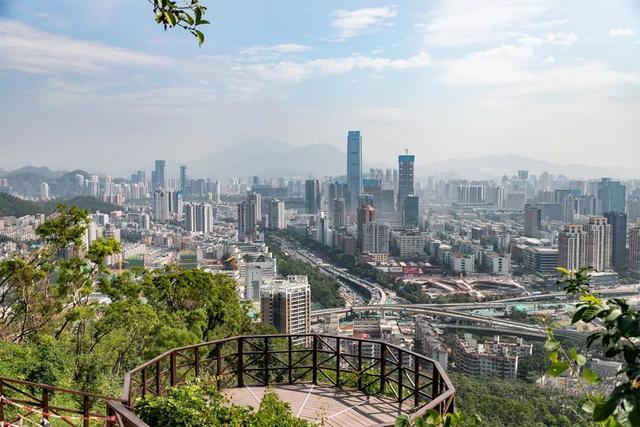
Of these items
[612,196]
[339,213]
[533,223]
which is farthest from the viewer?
[339,213]

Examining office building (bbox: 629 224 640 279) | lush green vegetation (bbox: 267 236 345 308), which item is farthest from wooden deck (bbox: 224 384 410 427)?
office building (bbox: 629 224 640 279)

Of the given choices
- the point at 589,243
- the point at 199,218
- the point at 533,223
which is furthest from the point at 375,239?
the point at 199,218

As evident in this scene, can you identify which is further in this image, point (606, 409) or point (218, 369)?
point (218, 369)

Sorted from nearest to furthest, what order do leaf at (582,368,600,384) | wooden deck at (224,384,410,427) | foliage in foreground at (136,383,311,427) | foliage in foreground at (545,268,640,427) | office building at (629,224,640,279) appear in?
foliage in foreground at (545,268,640,427), leaf at (582,368,600,384), foliage in foreground at (136,383,311,427), wooden deck at (224,384,410,427), office building at (629,224,640,279)

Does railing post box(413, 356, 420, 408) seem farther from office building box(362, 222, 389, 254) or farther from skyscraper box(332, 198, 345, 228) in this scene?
skyscraper box(332, 198, 345, 228)

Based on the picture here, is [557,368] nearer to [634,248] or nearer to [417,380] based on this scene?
[417,380]

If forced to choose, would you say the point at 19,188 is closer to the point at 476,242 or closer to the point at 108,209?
the point at 108,209

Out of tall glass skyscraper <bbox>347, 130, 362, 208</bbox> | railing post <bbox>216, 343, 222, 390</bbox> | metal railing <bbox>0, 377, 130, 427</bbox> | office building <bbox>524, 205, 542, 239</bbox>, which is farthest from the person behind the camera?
tall glass skyscraper <bbox>347, 130, 362, 208</bbox>

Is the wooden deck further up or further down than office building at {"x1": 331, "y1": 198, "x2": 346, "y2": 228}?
further up
